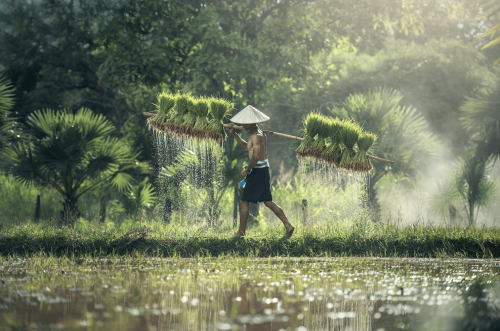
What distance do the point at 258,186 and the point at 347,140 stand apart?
193 centimetres

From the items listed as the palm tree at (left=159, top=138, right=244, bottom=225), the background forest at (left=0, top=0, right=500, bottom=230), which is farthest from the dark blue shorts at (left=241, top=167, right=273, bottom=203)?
the palm tree at (left=159, top=138, right=244, bottom=225)

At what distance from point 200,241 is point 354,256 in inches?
101

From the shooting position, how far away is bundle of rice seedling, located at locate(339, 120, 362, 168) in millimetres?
10398

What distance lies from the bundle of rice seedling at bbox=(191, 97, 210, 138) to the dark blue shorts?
121 centimetres

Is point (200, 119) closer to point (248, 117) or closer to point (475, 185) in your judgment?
point (248, 117)

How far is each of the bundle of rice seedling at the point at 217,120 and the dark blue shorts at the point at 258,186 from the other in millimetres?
981

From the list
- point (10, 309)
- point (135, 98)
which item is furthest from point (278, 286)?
point (135, 98)

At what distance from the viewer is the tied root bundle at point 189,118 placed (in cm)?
1030

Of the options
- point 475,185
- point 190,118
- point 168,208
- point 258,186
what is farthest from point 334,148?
point 475,185

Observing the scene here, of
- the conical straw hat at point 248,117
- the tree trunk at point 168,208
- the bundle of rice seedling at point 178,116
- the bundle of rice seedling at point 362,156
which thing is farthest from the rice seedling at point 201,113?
the tree trunk at point 168,208

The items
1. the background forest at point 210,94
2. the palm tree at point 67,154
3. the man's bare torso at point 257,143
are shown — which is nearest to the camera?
the man's bare torso at point 257,143

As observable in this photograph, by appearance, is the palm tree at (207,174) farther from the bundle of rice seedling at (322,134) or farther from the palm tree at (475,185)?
the palm tree at (475,185)

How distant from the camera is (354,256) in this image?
9211 millimetres

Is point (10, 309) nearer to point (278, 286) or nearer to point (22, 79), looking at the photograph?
point (278, 286)
